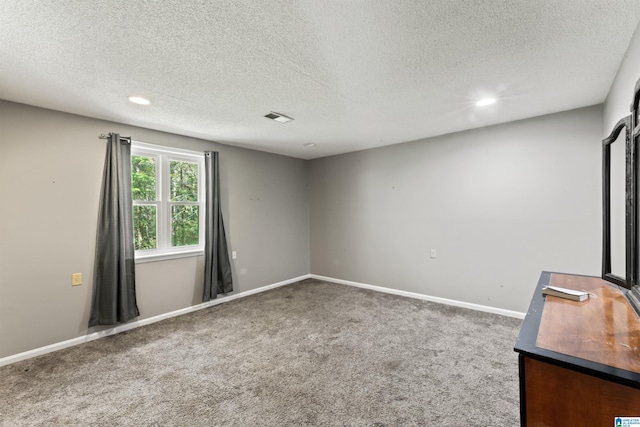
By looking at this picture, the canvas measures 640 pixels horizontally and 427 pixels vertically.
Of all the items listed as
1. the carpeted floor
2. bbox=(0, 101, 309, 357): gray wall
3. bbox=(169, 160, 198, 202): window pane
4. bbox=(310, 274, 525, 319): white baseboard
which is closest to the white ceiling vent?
bbox=(0, 101, 309, 357): gray wall

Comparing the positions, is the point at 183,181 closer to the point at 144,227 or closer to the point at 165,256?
the point at 144,227

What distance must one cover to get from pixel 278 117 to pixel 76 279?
8.82 ft

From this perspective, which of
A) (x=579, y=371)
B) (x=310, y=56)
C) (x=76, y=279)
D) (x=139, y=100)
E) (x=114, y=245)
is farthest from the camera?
(x=114, y=245)

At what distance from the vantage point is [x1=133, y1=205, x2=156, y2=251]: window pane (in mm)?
3539

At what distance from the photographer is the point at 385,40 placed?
1.76 m

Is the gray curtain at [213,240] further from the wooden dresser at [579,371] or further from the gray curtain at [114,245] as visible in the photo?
the wooden dresser at [579,371]

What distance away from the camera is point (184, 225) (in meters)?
4.00

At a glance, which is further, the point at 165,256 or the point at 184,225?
the point at 184,225

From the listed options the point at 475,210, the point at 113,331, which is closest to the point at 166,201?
the point at 113,331

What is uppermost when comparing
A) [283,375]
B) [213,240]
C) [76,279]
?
[213,240]

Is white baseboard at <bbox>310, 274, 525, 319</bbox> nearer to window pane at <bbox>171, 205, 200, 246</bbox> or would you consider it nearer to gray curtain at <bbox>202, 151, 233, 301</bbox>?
gray curtain at <bbox>202, 151, 233, 301</bbox>

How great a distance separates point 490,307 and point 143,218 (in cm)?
448

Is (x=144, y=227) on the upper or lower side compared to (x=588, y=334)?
upper

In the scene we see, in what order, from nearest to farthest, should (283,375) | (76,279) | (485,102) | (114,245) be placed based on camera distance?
(283,375) < (485,102) < (76,279) < (114,245)
